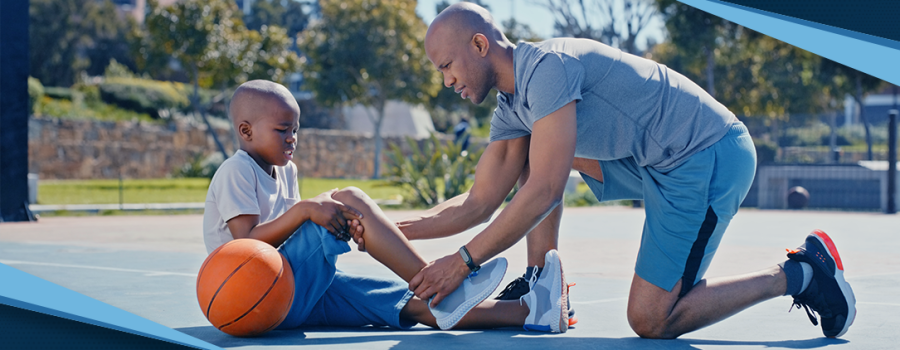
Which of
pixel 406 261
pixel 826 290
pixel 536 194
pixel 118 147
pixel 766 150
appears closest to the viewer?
pixel 536 194

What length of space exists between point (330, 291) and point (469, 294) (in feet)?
2.39

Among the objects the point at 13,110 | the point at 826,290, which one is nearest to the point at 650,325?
the point at 826,290

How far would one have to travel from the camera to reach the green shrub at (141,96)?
94.4 feet

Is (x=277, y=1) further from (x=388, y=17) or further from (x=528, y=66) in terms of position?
(x=528, y=66)

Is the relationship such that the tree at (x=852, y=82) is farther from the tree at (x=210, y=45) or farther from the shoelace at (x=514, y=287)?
the shoelace at (x=514, y=287)

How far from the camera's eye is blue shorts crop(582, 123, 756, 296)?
344cm

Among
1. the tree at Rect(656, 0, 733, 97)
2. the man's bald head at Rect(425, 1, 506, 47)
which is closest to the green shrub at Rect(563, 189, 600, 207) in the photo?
the tree at Rect(656, 0, 733, 97)

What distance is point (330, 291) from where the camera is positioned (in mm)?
3734

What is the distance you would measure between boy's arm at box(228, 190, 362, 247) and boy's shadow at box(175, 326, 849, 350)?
1.33 ft

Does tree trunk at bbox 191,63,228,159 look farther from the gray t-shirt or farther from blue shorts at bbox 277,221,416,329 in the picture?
the gray t-shirt

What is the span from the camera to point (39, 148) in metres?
21.9

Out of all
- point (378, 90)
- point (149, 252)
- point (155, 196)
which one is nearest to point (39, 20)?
point (378, 90)

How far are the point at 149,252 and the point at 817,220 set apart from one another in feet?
30.5

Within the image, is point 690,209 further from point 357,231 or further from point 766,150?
point 766,150
